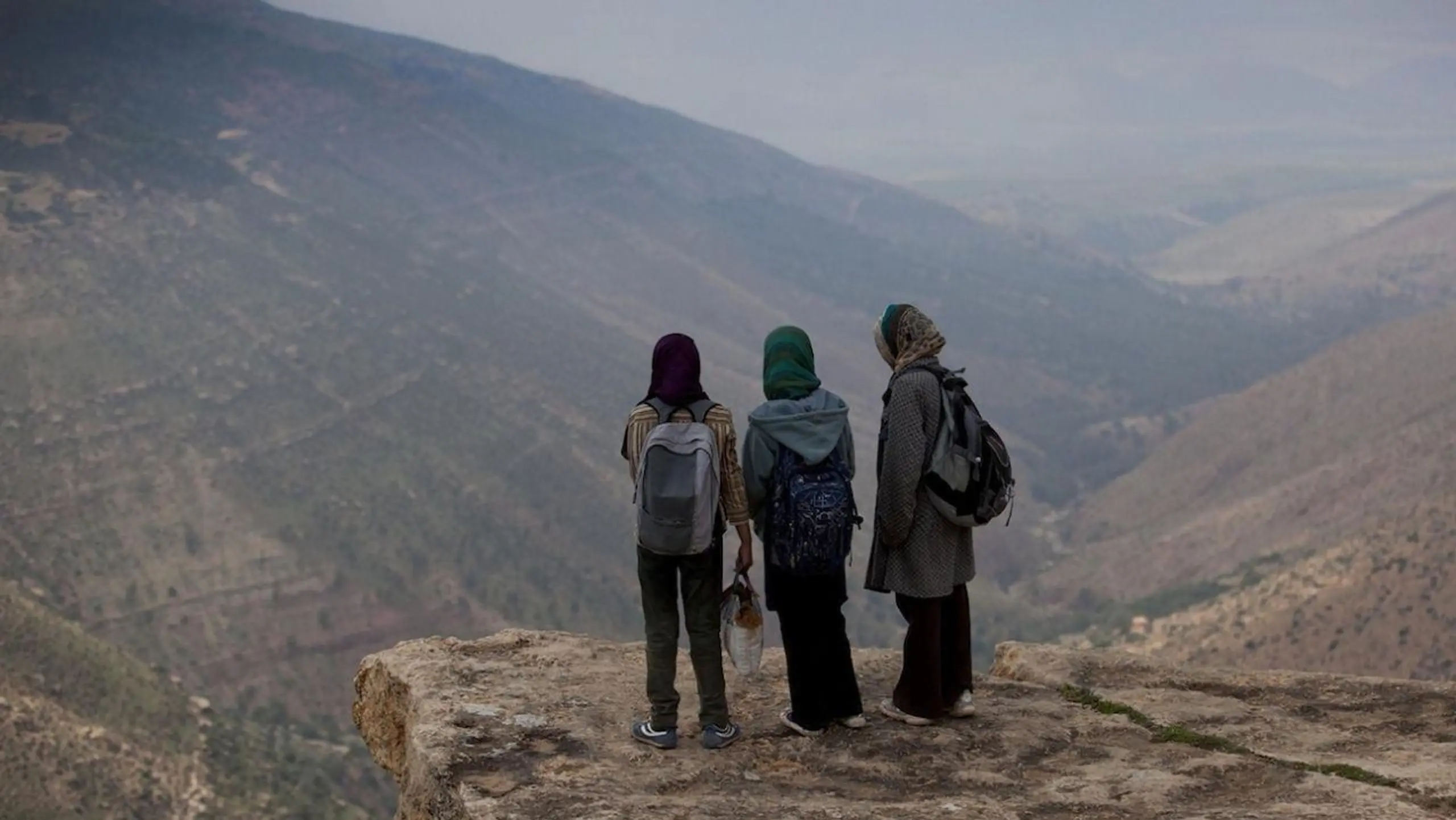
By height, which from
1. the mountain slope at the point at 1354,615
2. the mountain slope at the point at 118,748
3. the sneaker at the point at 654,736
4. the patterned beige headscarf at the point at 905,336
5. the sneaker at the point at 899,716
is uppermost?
the patterned beige headscarf at the point at 905,336

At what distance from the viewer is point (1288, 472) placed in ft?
253

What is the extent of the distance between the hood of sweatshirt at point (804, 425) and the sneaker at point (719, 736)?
165 cm

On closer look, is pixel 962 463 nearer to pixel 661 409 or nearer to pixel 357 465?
pixel 661 409

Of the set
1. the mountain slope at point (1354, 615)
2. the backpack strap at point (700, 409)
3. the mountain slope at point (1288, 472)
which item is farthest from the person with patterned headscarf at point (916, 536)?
the mountain slope at point (1288, 472)

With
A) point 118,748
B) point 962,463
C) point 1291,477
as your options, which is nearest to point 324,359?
point 118,748

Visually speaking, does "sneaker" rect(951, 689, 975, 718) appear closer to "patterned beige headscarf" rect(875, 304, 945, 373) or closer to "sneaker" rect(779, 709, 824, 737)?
"sneaker" rect(779, 709, 824, 737)

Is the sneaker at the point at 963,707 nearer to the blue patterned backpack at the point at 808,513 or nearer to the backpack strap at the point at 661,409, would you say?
the blue patterned backpack at the point at 808,513

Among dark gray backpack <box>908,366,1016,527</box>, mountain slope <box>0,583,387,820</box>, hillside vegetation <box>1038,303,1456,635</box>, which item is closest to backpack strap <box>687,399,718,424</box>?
dark gray backpack <box>908,366,1016,527</box>

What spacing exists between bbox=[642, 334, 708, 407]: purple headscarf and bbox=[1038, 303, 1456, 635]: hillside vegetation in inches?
1641

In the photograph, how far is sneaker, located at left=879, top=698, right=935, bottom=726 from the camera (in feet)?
24.1

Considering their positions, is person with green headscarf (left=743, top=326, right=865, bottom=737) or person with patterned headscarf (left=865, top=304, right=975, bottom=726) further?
person with patterned headscarf (left=865, top=304, right=975, bottom=726)

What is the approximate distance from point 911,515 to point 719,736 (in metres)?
1.65

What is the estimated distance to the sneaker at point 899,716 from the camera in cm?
734

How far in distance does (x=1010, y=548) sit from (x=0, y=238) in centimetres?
6899
